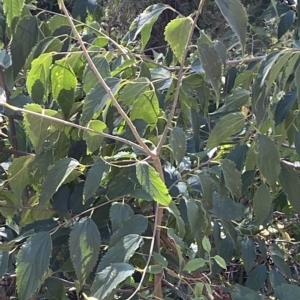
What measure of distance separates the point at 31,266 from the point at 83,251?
0.20 ft

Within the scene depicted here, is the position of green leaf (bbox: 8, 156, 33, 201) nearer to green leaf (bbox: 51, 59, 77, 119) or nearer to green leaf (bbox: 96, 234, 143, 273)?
green leaf (bbox: 51, 59, 77, 119)

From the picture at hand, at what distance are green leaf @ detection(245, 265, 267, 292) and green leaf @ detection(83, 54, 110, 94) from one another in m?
0.45

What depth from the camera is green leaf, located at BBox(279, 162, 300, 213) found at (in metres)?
0.80

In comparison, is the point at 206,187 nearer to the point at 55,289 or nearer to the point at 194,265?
the point at 194,265

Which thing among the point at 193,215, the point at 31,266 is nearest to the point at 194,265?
the point at 193,215

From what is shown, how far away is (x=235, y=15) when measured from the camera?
0.62 meters

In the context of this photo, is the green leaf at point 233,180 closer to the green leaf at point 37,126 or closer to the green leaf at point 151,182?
the green leaf at point 151,182

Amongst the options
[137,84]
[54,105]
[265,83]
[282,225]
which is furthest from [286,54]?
[282,225]

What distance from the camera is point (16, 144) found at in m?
0.93

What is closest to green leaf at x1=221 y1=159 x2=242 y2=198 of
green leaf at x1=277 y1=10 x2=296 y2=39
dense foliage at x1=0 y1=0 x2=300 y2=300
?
dense foliage at x1=0 y1=0 x2=300 y2=300

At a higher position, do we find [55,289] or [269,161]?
[269,161]

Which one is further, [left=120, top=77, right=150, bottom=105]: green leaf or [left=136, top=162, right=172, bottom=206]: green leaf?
[left=120, top=77, right=150, bottom=105]: green leaf

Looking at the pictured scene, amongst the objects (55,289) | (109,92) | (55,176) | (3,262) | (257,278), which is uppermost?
(109,92)

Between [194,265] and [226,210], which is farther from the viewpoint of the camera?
[226,210]
